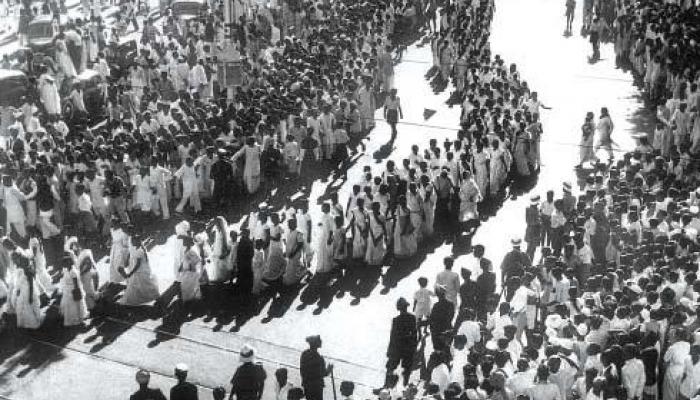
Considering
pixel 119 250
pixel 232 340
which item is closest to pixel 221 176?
pixel 119 250

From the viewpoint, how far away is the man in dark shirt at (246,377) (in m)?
10.9

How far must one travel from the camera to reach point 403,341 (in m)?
12.6

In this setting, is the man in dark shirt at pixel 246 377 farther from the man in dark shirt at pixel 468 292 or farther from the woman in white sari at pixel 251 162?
the woman in white sari at pixel 251 162

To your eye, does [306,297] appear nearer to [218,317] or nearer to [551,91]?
[218,317]

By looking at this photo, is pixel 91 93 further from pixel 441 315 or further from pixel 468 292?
pixel 441 315

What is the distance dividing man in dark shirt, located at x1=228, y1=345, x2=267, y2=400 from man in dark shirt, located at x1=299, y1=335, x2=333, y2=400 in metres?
0.63

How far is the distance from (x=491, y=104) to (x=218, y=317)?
30.0ft

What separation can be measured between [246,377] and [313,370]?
944mm

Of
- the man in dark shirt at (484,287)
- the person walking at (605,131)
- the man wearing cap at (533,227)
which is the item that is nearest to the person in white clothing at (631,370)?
the man in dark shirt at (484,287)

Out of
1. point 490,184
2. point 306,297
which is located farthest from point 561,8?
point 306,297

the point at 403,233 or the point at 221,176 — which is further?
the point at 221,176

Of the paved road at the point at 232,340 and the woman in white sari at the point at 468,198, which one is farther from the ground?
the woman in white sari at the point at 468,198

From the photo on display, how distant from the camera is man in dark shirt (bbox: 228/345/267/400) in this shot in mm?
10930

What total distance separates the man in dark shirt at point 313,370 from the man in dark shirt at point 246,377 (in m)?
0.63
